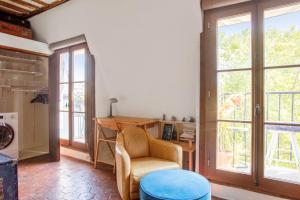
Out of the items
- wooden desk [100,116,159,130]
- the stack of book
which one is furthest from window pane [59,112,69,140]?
the stack of book

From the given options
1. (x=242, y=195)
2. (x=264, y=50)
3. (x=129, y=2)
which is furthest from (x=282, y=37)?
(x=129, y=2)

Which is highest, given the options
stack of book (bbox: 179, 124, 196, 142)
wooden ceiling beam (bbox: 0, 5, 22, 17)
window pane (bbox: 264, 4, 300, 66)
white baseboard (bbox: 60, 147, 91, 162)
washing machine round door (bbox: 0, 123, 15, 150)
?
wooden ceiling beam (bbox: 0, 5, 22, 17)

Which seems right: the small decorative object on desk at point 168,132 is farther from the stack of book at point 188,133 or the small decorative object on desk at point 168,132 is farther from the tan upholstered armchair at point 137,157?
the tan upholstered armchair at point 137,157

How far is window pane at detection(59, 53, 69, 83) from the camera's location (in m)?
4.42

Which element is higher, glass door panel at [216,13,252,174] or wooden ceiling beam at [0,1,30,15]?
wooden ceiling beam at [0,1,30,15]

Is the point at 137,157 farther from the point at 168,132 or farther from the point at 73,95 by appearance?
the point at 73,95

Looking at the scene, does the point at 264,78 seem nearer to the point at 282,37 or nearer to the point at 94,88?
the point at 282,37

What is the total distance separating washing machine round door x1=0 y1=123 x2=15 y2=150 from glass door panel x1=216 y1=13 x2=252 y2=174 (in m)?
3.56

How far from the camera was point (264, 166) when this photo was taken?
7.61ft

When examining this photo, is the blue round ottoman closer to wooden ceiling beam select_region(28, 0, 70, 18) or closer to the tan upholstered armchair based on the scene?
the tan upholstered armchair

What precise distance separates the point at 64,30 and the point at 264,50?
338cm

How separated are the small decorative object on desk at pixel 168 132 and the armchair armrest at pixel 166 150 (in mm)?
371

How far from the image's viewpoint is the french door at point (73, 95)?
13.7 feet

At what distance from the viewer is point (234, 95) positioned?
8.22ft
